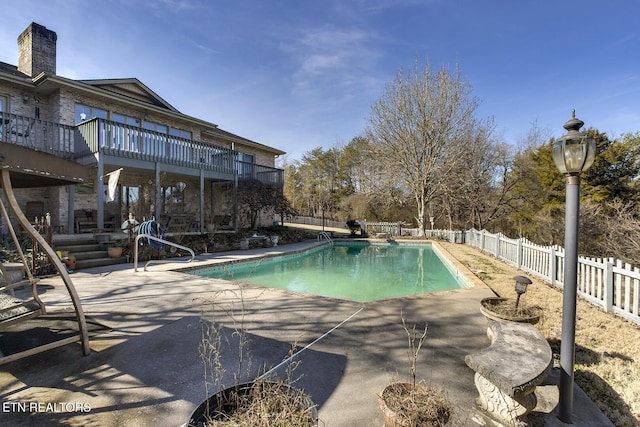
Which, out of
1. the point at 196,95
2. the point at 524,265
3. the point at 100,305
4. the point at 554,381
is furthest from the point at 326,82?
the point at 554,381

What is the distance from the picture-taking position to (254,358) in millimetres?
2947

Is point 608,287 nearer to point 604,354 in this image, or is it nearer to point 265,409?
point 604,354

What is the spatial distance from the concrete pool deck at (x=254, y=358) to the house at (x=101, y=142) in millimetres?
4965

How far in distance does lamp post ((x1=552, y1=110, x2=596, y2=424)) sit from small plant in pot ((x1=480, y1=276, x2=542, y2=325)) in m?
0.87

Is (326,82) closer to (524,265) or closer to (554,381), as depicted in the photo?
(524,265)

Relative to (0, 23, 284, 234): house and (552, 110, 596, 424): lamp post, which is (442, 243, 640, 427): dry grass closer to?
(552, 110, 596, 424): lamp post

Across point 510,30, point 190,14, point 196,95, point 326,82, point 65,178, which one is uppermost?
point 326,82

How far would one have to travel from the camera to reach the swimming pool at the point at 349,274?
25.9ft

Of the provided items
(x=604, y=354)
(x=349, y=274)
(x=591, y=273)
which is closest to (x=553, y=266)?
(x=591, y=273)

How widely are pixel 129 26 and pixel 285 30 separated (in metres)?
5.86

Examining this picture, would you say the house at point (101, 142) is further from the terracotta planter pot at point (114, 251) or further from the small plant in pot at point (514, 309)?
the small plant in pot at point (514, 309)

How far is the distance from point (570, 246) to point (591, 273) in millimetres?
4581

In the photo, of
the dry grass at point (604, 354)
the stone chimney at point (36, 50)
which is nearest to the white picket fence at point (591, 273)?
the dry grass at point (604, 354)

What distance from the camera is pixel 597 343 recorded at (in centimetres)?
362
